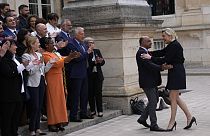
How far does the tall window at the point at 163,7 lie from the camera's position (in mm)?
27842

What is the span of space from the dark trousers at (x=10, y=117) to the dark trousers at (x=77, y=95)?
2089mm

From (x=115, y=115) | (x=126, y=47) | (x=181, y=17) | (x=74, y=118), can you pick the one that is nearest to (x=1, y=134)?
(x=74, y=118)

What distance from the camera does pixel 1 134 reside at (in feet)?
27.1

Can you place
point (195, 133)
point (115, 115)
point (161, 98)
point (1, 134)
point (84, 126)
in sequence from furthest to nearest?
point (161, 98)
point (115, 115)
point (84, 126)
point (195, 133)
point (1, 134)

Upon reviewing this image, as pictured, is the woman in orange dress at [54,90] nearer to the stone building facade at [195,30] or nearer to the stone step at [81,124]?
→ the stone step at [81,124]

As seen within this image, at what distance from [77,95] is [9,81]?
7.86ft

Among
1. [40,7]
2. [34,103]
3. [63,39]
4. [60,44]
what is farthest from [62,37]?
[40,7]

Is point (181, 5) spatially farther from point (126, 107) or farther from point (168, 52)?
point (168, 52)

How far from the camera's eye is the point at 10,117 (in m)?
8.17

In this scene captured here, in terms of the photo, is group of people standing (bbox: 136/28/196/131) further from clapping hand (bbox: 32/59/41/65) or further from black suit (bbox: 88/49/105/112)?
clapping hand (bbox: 32/59/41/65)

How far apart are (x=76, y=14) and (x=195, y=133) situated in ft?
15.7

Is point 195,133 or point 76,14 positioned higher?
point 76,14

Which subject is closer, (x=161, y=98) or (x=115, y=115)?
(x=115, y=115)

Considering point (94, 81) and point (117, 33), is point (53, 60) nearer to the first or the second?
point (94, 81)
